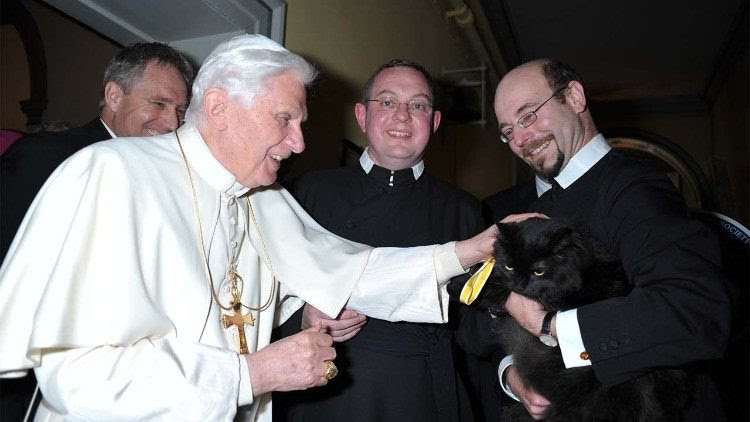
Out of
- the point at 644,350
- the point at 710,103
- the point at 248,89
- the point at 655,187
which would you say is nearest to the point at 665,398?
the point at 644,350

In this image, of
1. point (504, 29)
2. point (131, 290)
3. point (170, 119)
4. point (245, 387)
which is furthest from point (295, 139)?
point (504, 29)

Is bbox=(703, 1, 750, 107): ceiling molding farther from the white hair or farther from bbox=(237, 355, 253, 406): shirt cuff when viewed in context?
bbox=(237, 355, 253, 406): shirt cuff

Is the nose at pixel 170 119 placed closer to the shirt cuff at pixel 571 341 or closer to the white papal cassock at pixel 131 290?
the white papal cassock at pixel 131 290

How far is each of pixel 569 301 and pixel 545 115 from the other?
3.01ft

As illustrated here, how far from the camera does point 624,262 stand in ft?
6.38

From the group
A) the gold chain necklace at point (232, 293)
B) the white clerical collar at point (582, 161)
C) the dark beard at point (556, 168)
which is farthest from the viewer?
the dark beard at point (556, 168)

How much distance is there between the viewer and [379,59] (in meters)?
4.70

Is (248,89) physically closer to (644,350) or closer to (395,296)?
(395,296)

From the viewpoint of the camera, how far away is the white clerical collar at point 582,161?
232 cm

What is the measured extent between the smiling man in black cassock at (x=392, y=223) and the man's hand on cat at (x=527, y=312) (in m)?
0.64

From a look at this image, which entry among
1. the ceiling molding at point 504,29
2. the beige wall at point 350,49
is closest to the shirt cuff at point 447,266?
the beige wall at point 350,49

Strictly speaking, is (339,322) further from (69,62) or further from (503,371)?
(69,62)

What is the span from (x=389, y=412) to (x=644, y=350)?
3.75 ft

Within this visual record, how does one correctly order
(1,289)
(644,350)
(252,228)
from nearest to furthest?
(1,289) < (644,350) < (252,228)
